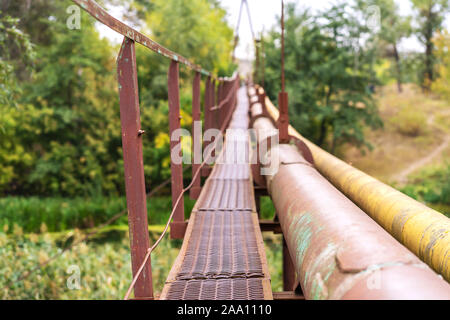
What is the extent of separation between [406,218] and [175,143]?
1448mm

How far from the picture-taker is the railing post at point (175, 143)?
276cm

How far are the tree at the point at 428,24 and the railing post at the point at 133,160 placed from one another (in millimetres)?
28694

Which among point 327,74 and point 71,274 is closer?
point 71,274

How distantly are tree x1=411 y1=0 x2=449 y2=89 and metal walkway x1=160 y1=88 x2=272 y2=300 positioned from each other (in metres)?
27.1

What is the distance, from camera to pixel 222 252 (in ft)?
8.00

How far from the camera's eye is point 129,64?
5.40ft

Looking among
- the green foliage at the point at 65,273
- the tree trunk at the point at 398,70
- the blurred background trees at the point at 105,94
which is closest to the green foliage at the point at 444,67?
the blurred background trees at the point at 105,94

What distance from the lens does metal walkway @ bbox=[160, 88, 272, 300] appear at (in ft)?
6.38

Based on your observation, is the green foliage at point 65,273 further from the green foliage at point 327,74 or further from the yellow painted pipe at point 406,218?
the green foliage at point 327,74

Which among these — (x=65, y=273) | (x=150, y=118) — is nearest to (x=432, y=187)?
(x=150, y=118)

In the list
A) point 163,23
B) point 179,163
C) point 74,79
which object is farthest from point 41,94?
point 179,163

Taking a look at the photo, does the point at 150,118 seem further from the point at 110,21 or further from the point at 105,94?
the point at 110,21

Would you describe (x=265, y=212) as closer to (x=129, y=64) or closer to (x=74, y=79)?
(x=74, y=79)

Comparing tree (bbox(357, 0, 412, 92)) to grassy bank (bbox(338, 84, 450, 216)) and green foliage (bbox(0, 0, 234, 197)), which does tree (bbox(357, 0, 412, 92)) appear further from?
green foliage (bbox(0, 0, 234, 197))
